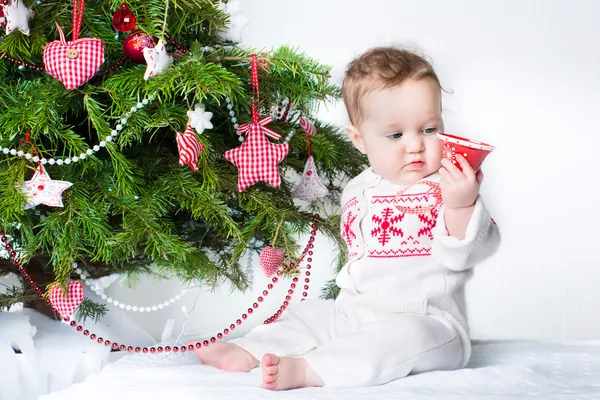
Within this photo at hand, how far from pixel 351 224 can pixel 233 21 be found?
17.7 inches

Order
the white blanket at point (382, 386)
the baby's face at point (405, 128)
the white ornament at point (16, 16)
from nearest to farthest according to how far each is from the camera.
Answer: the white blanket at point (382, 386)
the white ornament at point (16, 16)
the baby's face at point (405, 128)

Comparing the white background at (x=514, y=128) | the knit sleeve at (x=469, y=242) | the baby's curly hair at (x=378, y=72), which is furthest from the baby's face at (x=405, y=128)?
the white background at (x=514, y=128)

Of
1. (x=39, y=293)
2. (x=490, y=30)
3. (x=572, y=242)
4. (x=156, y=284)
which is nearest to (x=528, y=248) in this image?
(x=572, y=242)

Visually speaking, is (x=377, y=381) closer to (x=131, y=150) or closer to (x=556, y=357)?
(x=556, y=357)

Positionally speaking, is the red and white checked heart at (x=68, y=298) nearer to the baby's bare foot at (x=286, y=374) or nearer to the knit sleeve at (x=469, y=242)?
the baby's bare foot at (x=286, y=374)

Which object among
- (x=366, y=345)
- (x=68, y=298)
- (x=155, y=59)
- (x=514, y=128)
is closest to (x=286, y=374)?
(x=366, y=345)

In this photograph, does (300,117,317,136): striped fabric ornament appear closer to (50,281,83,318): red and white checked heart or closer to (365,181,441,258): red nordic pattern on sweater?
(365,181,441,258): red nordic pattern on sweater

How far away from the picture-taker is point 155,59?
1.22 meters

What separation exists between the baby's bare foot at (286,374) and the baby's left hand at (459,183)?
1.17 feet

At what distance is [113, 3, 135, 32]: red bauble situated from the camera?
127 cm

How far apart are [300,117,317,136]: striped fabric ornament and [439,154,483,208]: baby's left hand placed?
0.34 meters

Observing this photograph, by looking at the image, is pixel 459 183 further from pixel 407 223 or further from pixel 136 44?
pixel 136 44

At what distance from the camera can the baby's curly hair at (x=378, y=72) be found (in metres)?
1.35

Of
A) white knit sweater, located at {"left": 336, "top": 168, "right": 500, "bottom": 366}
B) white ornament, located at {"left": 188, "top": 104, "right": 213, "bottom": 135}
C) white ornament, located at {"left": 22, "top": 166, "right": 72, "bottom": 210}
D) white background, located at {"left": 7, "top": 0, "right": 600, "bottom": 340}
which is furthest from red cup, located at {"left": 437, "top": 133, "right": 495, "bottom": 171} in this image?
white background, located at {"left": 7, "top": 0, "right": 600, "bottom": 340}
